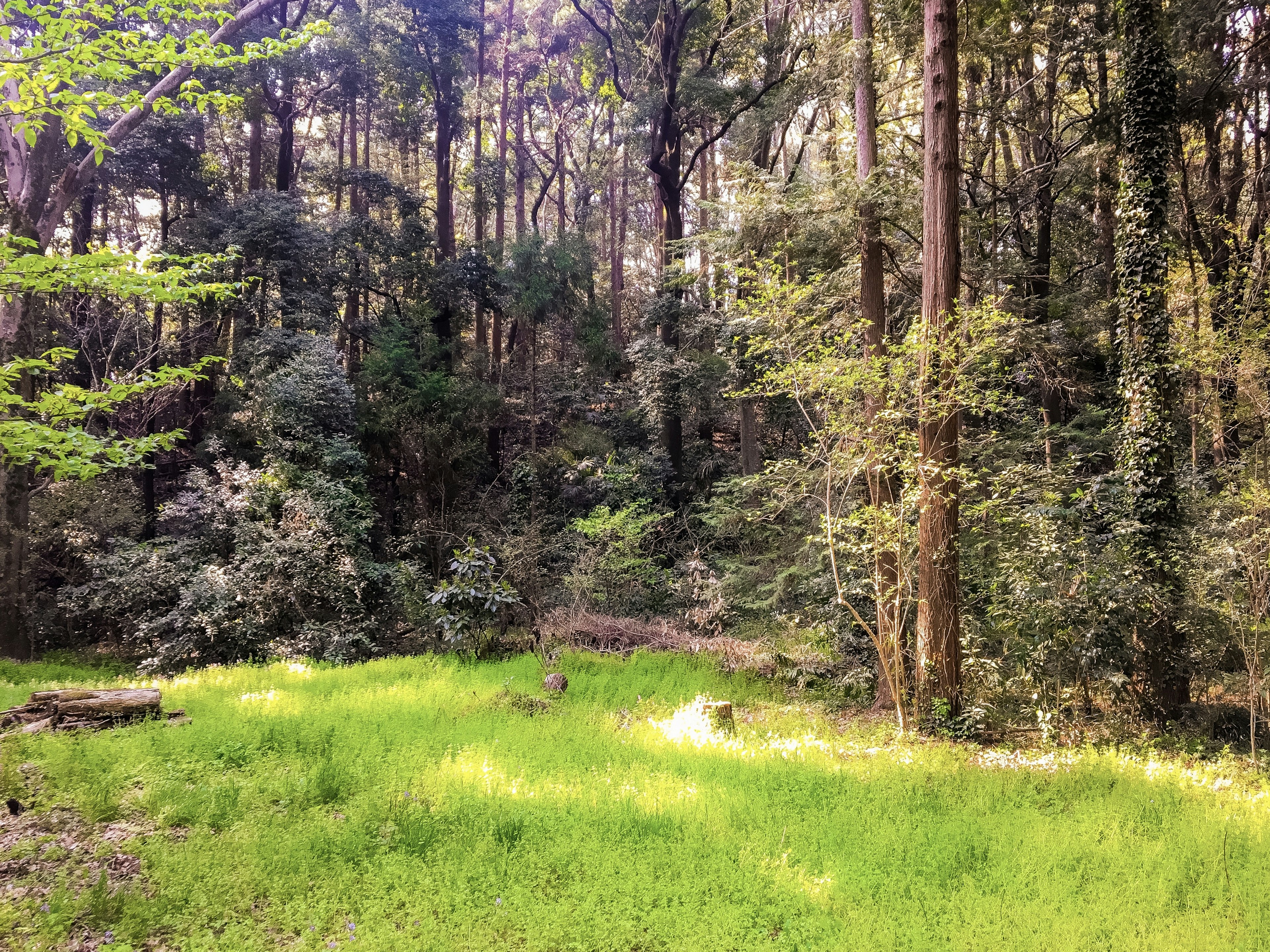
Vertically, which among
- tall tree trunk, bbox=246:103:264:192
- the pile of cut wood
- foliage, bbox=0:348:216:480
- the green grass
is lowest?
the green grass

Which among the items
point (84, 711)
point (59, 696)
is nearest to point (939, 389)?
point (84, 711)

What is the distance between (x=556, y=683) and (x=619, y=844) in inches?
176

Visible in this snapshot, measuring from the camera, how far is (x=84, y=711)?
5.98 m

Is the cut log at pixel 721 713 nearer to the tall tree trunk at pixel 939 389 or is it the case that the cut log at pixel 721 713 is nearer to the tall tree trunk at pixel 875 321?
the tall tree trunk at pixel 875 321

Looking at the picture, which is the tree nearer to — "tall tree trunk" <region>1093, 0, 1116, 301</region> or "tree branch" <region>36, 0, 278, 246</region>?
"tree branch" <region>36, 0, 278, 246</region>

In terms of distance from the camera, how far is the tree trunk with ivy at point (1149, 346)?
308 inches

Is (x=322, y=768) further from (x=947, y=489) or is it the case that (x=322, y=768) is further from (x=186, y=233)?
(x=186, y=233)

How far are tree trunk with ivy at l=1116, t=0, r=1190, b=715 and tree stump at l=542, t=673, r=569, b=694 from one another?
712 cm

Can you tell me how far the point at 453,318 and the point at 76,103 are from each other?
16257 mm

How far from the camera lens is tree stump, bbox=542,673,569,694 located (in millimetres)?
8531

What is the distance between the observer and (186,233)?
1744 centimetres

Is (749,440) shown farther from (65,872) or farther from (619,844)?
(65,872)

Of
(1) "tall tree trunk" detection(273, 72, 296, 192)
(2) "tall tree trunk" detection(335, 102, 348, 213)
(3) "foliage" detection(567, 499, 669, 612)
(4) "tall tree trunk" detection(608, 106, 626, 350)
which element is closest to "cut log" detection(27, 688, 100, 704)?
(3) "foliage" detection(567, 499, 669, 612)

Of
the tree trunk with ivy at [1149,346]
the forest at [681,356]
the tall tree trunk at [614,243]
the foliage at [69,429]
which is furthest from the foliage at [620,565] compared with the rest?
the tall tree trunk at [614,243]
